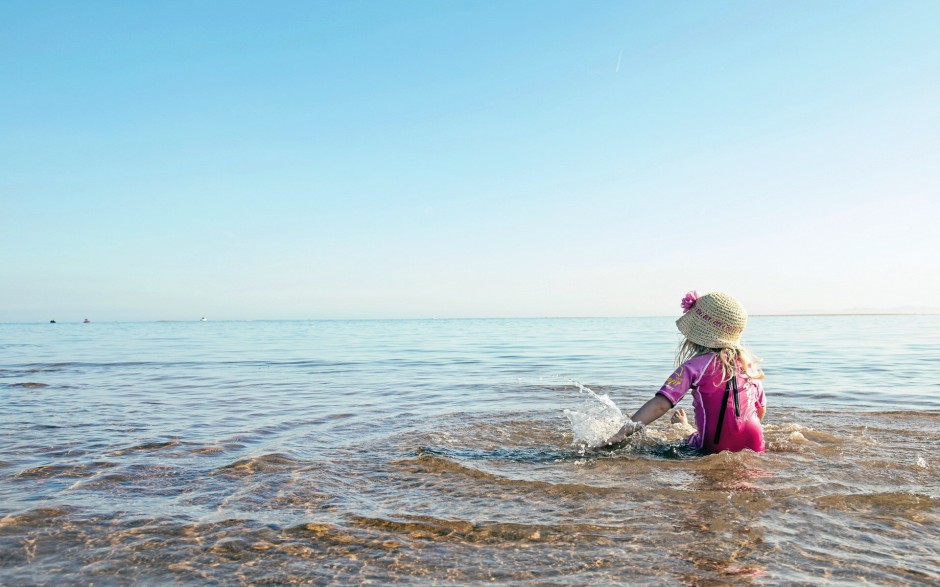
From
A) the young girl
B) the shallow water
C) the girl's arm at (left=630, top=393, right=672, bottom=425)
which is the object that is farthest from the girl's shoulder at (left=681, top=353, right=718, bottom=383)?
the shallow water

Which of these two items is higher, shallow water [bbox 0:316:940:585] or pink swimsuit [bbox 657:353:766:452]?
pink swimsuit [bbox 657:353:766:452]

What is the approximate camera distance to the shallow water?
3.63 meters

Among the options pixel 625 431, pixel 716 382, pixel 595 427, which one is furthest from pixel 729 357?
pixel 595 427

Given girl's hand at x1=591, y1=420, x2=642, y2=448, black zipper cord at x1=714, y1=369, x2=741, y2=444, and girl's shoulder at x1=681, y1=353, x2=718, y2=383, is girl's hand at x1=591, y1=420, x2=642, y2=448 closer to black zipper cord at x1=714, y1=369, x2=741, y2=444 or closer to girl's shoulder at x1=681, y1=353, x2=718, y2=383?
girl's shoulder at x1=681, y1=353, x2=718, y2=383

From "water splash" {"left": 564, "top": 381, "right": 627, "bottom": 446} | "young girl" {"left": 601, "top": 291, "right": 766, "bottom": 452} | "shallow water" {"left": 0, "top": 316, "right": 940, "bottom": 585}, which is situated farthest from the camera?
"water splash" {"left": 564, "top": 381, "right": 627, "bottom": 446}

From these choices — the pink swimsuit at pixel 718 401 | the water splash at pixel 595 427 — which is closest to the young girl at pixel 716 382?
the pink swimsuit at pixel 718 401

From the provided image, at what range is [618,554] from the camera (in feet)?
12.5

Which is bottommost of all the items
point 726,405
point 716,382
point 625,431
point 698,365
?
point 625,431

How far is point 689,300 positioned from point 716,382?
2.99ft

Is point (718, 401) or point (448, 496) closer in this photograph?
point (448, 496)

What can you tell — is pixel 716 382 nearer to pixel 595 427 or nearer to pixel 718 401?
pixel 718 401

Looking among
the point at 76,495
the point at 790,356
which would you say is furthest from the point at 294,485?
the point at 790,356

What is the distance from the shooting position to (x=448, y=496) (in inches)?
201

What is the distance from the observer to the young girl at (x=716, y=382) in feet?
19.8
